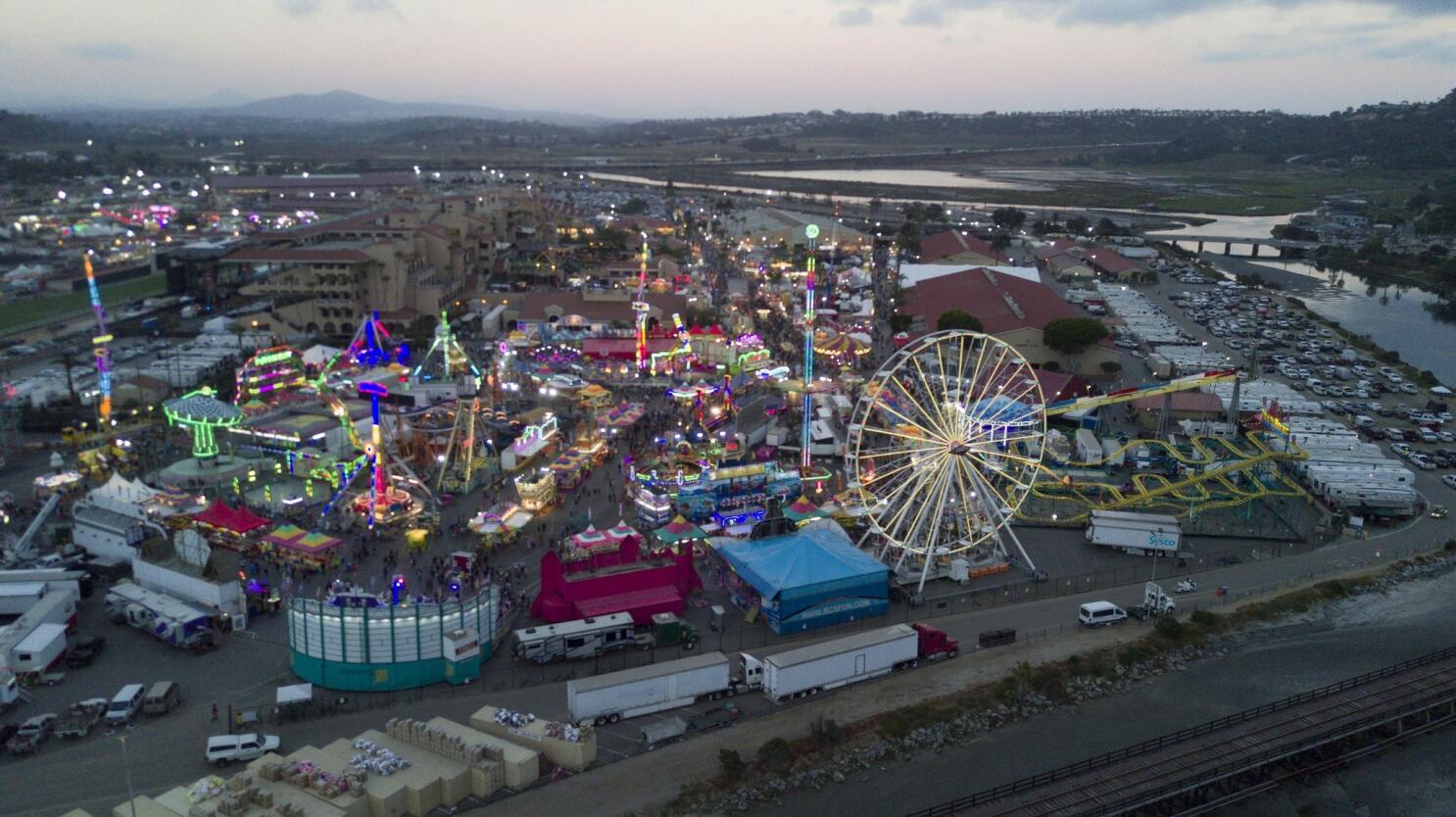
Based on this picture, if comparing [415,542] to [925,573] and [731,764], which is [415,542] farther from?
[925,573]

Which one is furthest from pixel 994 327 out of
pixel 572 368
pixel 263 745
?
pixel 263 745

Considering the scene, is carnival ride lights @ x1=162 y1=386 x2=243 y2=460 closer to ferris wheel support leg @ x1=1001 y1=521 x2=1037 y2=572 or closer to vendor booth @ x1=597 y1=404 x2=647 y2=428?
vendor booth @ x1=597 y1=404 x2=647 y2=428

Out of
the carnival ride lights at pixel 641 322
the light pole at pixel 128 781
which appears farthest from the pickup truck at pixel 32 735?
the carnival ride lights at pixel 641 322

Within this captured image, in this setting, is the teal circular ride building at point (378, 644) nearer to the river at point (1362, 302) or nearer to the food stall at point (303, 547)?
the food stall at point (303, 547)

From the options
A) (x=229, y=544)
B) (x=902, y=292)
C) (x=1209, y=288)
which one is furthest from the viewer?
(x=1209, y=288)

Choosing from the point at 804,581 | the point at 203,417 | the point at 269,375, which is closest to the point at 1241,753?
the point at 804,581

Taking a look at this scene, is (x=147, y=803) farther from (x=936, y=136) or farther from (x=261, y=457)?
(x=936, y=136)

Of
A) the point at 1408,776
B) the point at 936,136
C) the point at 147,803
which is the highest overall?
the point at 936,136
